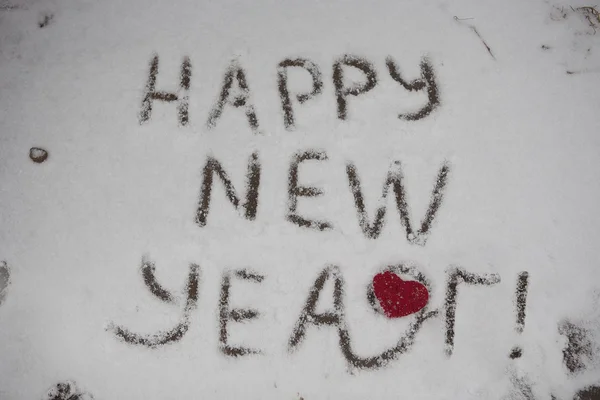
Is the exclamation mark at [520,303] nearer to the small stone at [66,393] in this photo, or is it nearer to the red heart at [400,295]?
the red heart at [400,295]

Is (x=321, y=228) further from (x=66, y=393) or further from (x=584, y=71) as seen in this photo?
(x=584, y=71)

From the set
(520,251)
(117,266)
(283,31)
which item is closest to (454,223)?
(520,251)

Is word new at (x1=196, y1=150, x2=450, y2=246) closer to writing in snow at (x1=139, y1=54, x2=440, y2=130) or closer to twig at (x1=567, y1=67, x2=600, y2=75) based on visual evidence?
writing in snow at (x1=139, y1=54, x2=440, y2=130)

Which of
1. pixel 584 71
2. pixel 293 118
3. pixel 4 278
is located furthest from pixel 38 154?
pixel 584 71

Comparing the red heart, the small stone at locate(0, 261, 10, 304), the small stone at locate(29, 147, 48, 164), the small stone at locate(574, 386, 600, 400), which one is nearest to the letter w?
the red heart

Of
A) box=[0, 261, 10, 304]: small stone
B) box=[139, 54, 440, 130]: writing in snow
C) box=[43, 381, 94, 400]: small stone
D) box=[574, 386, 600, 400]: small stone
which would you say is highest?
box=[139, 54, 440, 130]: writing in snow
